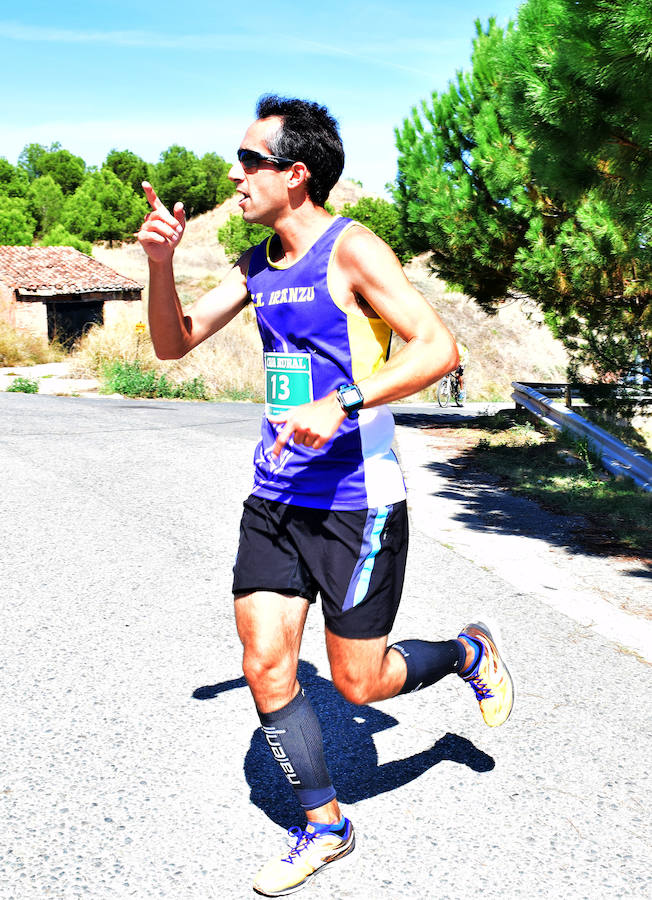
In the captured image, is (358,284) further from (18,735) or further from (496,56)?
(496,56)

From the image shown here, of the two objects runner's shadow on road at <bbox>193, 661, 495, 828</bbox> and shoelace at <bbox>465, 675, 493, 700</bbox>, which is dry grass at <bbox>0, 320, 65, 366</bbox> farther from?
shoelace at <bbox>465, 675, 493, 700</bbox>

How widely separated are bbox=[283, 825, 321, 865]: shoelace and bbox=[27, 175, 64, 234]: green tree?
2933 inches

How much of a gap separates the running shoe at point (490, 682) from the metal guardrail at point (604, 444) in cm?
591

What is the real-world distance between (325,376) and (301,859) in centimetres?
141

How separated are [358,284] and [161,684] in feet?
7.16

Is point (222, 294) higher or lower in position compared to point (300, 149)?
lower

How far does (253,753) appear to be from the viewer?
3.37 m

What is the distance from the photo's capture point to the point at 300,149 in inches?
109

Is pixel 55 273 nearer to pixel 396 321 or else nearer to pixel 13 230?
pixel 13 230

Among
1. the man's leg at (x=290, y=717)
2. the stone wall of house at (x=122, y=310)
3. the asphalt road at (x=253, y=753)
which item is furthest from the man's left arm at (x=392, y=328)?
the stone wall of house at (x=122, y=310)

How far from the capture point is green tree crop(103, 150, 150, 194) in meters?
80.9

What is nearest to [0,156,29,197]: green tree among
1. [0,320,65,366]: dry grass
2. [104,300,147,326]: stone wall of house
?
[104,300,147,326]: stone wall of house

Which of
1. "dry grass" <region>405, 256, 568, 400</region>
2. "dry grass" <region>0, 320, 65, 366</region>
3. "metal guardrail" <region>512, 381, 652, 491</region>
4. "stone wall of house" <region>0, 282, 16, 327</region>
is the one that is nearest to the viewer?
"metal guardrail" <region>512, 381, 652, 491</region>

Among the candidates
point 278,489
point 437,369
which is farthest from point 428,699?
point 437,369
